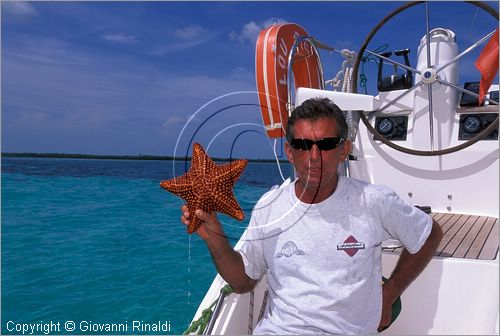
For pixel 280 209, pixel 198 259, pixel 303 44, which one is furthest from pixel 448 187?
pixel 198 259

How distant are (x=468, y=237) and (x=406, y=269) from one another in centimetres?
106

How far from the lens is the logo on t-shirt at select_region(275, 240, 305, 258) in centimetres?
125

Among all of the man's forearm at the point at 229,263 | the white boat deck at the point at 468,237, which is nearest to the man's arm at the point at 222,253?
the man's forearm at the point at 229,263

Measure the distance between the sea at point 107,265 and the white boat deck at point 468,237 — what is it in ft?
2.95

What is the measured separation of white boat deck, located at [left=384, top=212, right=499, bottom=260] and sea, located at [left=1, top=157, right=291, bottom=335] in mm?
899

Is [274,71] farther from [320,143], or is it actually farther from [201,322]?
[201,322]

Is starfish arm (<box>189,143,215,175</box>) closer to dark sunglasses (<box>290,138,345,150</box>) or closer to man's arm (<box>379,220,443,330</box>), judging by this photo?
dark sunglasses (<box>290,138,345,150</box>)

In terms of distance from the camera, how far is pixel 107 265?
642 cm

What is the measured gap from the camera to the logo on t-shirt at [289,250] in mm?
1253

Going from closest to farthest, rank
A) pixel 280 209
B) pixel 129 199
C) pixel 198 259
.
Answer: pixel 280 209 → pixel 198 259 → pixel 129 199

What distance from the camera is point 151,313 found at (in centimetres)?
460

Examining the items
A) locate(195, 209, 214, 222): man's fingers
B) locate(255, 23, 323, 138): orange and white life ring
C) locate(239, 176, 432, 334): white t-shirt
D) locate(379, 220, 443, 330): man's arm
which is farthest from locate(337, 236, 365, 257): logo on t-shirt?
locate(255, 23, 323, 138): orange and white life ring

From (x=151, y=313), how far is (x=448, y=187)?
3.46m

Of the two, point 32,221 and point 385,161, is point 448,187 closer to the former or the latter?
point 385,161
